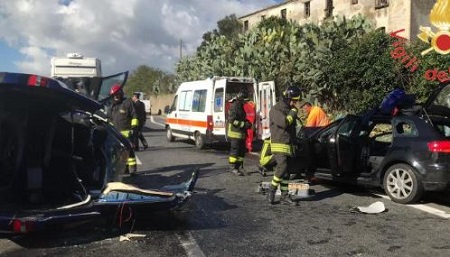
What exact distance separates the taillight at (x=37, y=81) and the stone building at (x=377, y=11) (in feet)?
87.4

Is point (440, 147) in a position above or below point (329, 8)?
below

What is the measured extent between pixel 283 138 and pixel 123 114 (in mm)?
4189

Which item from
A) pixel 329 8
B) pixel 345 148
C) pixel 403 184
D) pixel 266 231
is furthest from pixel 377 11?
pixel 266 231

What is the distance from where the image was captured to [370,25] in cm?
2259

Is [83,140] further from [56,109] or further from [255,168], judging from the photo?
[255,168]

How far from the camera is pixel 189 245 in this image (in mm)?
5480

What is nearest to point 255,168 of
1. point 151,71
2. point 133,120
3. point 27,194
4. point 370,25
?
point 133,120

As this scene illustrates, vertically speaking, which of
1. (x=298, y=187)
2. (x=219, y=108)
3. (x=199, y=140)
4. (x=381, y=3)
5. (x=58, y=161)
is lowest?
(x=298, y=187)

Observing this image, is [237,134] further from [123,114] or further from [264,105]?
[264,105]

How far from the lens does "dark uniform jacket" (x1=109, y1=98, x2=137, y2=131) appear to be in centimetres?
1069

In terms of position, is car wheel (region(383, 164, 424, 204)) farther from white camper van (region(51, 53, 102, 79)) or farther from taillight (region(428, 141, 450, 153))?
white camper van (region(51, 53, 102, 79))

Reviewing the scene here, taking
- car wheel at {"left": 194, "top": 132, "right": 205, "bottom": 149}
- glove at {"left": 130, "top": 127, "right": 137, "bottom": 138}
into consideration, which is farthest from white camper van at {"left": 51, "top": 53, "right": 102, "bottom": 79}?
glove at {"left": 130, "top": 127, "right": 137, "bottom": 138}

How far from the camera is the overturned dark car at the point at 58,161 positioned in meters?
5.06

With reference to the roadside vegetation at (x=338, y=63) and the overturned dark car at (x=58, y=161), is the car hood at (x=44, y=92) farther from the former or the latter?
the roadside vegetation at (x=338, y=63)
